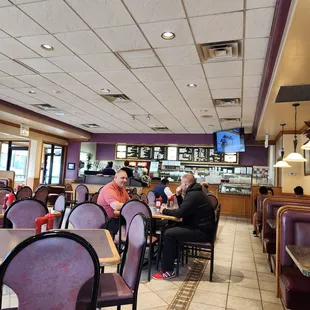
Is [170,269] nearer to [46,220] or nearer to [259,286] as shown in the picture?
[259,286]

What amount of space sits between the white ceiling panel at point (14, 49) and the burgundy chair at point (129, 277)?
10.2 feet

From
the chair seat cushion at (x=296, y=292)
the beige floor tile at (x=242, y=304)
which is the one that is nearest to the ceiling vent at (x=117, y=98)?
the beige floor tile at (x=242, y=304)

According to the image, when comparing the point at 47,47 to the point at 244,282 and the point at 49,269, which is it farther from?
the point at 244,282

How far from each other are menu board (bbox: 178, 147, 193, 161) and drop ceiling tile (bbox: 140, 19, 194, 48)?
7.99 meters

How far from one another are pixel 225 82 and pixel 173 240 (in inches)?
113

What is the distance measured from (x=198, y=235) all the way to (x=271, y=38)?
258 cm

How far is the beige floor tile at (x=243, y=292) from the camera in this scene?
3142 millimetres

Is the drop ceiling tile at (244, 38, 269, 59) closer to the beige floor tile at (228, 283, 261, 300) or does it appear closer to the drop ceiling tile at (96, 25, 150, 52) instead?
the drop ceiling tile at (96, 25, 150, 52)

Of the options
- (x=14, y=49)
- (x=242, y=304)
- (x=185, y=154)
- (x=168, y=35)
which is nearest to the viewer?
(x=242, y=304)

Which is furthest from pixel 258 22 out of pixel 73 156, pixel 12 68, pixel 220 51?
pixel 73 156

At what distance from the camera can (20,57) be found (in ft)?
13.9

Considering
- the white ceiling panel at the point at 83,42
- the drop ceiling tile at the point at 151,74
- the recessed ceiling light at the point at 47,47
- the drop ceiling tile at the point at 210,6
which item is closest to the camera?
the drop ceiling tile at the point at 210,6

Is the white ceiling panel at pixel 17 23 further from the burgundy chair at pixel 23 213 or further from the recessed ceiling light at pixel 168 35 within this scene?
the burgundy chair at pixel 23 213

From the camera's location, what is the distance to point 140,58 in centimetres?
404
